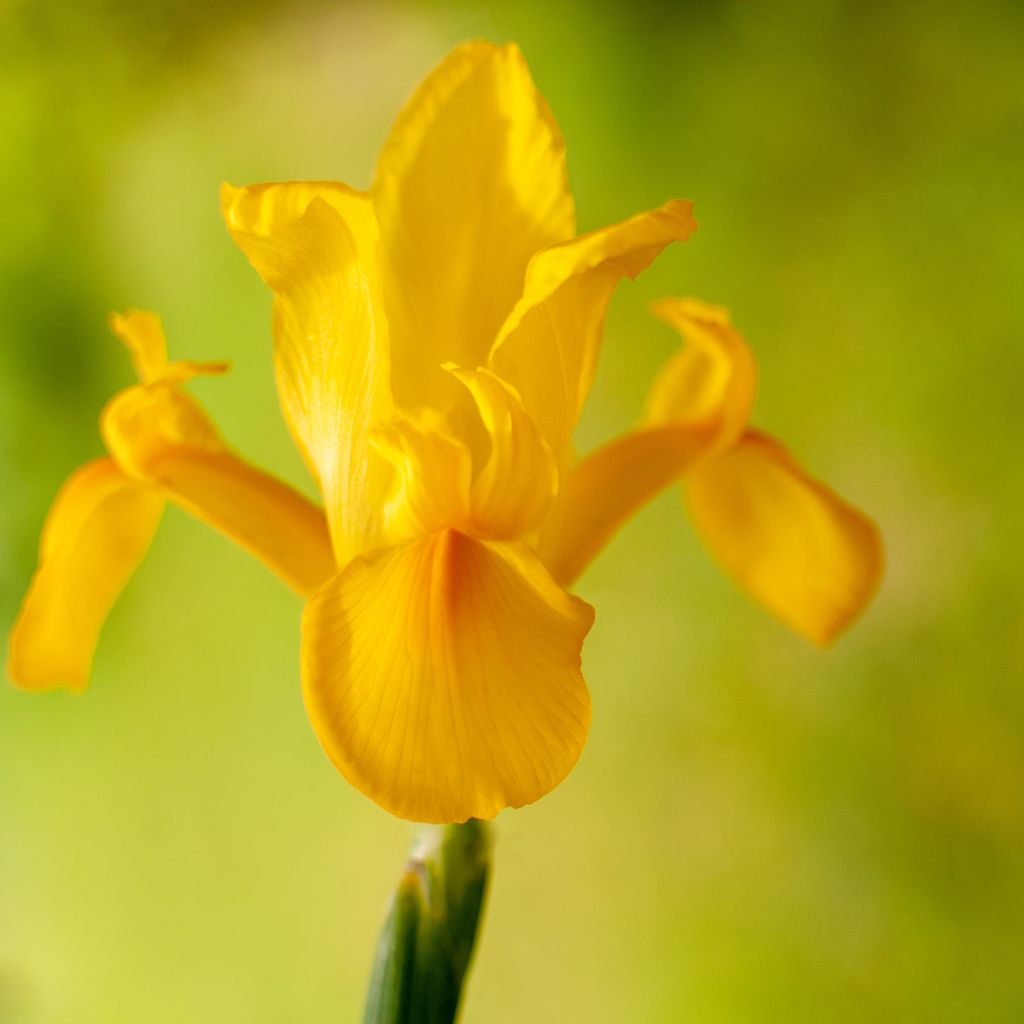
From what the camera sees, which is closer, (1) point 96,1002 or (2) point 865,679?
(2) point 865,679

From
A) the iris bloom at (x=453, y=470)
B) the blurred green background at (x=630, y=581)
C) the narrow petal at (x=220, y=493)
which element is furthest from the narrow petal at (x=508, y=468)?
the blurred green background at (x=630, y=581)

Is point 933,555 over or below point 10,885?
over

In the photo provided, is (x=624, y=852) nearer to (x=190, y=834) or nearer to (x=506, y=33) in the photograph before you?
(x=190, y=834)

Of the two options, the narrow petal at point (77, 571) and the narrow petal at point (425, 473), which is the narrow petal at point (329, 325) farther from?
the narrow petal at point (77, 571)

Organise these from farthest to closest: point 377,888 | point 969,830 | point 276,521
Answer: point 377,888 → point 969,830 → point 276,521

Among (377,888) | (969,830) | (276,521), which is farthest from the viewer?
(377,888)

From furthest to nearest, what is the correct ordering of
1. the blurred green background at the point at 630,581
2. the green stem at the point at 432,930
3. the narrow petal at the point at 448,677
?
the blurred green background at the point at 630,581 < the green stem at the point at 432,930 < the narrow petal at the point at 448,677

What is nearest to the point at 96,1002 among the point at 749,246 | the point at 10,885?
the point at 10,885
